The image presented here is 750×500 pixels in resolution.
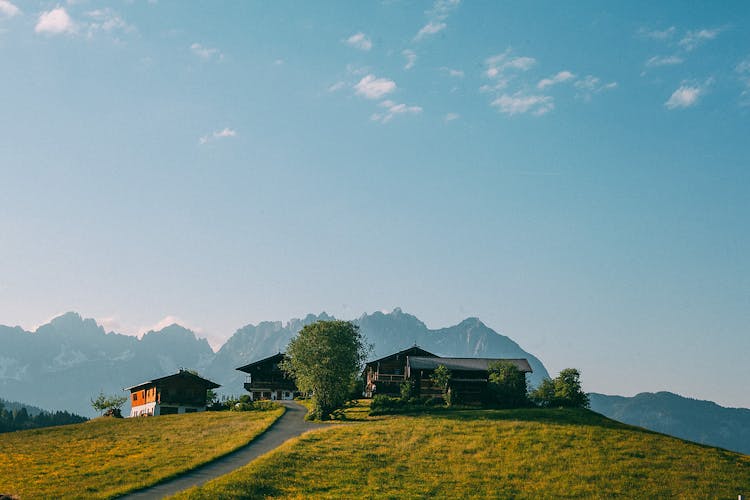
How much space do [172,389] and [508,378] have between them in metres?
49.7

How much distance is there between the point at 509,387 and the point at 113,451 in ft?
159

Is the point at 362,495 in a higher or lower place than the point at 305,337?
lower

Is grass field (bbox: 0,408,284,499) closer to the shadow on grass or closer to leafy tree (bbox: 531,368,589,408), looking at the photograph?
the shadow on grass

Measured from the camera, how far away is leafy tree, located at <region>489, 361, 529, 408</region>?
8562 centimetres

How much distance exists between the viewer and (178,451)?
2160 inches

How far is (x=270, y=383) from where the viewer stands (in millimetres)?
119688

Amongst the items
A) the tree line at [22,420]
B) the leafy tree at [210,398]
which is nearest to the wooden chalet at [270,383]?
the leafy tree at [210,398]

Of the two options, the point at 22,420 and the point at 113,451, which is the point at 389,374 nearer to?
the point at 113,451

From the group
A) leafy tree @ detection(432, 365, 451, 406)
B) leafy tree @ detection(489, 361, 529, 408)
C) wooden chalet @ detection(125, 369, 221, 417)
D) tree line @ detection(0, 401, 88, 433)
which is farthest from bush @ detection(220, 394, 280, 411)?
tree line @ detection(0, 401, 88, 433)

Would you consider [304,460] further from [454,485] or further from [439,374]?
[439,374]

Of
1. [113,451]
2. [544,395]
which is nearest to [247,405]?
[113,451]

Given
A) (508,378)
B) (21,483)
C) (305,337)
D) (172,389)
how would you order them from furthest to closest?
1. (172,389)
2. (508,378)
3. (305,337)
4. (21,483)

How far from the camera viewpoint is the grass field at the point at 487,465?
43812mm

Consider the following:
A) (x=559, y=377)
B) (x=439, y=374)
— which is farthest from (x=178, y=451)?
(x=559, y=377)
